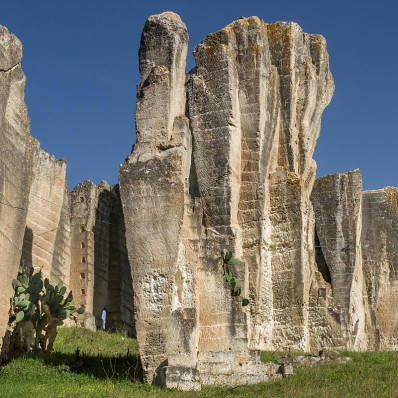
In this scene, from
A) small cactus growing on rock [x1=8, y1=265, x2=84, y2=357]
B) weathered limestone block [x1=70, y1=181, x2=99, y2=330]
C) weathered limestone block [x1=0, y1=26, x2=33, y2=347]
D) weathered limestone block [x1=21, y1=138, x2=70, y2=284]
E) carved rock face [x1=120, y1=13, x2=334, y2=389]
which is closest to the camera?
weathered limestone block [x1=0, y1=26, x2=33, y2=347]

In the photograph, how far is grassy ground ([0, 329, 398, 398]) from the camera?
13.8 metres

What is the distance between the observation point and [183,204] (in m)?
15.9

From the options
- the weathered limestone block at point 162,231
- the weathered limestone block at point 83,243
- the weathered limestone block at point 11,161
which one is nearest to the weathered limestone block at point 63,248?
the weathered limestone block at point 83,243

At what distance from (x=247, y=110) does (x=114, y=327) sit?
7525mm

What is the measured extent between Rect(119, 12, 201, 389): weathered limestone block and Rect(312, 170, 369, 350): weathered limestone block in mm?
12884

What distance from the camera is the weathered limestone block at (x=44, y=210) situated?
76.7 ft

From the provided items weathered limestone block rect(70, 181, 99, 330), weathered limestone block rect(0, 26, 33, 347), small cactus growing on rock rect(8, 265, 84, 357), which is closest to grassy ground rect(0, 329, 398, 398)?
small cactus growing on rock rect(8, 265, 84, 357)

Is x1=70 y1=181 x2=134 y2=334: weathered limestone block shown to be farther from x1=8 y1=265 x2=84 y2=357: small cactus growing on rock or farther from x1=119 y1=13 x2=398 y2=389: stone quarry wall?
x1=8 y1=265 x2=84 y2=357: small cactus growing on rock

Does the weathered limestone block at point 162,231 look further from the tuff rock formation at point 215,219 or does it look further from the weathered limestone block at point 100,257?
the weathered limestone block at point 100,257

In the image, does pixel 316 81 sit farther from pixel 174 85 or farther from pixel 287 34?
pixel 174 85

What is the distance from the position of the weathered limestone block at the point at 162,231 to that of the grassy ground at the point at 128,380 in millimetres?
753

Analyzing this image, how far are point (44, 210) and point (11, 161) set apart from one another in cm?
1090

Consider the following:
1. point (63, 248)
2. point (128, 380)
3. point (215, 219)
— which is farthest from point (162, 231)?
point (63, 248)

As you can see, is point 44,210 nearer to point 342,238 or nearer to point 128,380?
point 128,380
